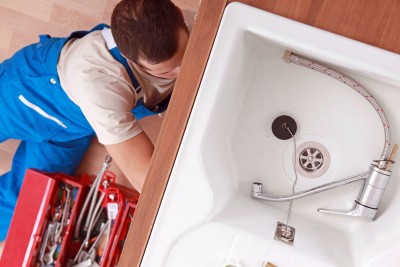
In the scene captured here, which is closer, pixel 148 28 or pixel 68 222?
pixel 148 28

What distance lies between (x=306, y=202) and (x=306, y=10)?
37 cm

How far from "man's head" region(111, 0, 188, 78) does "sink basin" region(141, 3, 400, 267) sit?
0.17m

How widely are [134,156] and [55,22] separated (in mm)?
721

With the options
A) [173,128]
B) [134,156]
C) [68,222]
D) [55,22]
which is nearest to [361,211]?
[173,128]

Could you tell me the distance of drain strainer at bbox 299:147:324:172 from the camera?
77 centimetres

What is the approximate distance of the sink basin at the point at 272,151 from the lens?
61cm

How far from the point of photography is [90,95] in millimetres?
910

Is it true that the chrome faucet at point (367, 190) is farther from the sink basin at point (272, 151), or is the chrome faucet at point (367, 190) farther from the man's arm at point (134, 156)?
the man's arm at point (134, 156)

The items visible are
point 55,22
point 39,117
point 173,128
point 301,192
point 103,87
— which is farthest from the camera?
point 55,22

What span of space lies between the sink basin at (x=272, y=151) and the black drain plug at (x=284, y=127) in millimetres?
10

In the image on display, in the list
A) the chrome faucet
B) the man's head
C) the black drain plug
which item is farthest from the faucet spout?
the man's head

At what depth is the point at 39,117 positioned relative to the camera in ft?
3.93

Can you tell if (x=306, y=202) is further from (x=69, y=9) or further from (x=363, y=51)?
(x=69, y=9)

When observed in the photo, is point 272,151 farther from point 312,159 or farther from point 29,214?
point 29,214
